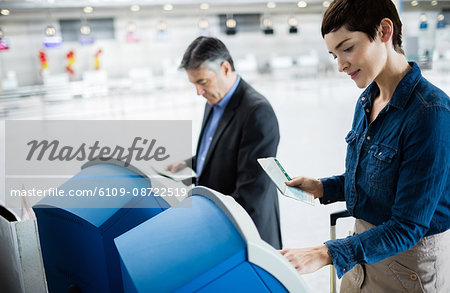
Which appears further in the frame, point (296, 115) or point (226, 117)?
point (296, 115)

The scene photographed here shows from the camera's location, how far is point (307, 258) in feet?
2.93

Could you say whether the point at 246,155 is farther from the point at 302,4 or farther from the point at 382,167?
the point at 302,4

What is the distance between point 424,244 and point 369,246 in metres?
0.24

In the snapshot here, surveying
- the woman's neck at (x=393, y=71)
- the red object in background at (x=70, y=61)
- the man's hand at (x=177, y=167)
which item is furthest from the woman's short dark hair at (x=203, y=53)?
the red object in background at (x=70, y=61)

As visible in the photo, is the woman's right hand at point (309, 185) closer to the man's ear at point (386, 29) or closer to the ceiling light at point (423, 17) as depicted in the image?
the man's ear at point (386, 29)

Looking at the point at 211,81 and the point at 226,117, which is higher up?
the point at 211,81

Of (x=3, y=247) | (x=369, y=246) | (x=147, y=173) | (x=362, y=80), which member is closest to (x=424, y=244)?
(x=369, y=246)

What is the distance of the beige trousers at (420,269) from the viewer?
1093mm

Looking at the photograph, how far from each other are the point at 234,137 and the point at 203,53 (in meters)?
0.41

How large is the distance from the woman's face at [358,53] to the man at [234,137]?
2.24ft

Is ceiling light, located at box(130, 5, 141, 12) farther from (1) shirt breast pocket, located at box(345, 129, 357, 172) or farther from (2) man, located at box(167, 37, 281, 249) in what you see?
(1) shirt breast pocket, located at box(345, 129, 357, 172)

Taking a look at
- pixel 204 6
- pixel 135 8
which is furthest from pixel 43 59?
pixel 204 6

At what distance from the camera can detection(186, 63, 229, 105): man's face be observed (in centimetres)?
184

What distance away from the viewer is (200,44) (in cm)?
183
